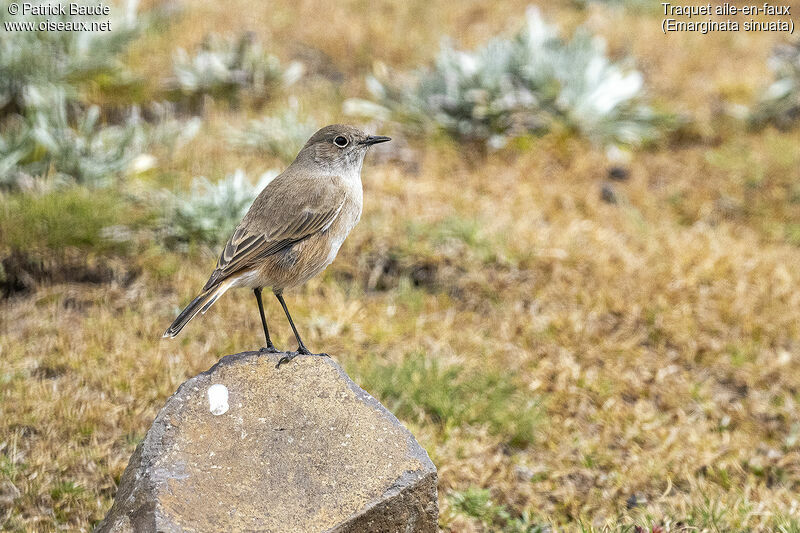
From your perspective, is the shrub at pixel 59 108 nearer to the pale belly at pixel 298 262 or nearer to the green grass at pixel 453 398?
the green grass at pixel 453 398

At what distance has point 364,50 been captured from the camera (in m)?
10.8

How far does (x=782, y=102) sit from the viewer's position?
32.9 ft

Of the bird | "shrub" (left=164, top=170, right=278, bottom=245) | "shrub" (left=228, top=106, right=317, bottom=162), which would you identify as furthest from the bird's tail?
"shrub" (left=228, top=106, right=317, bottom=162)

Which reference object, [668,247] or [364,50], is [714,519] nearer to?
[668,247]

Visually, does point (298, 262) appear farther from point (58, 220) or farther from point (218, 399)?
point (58, 220)

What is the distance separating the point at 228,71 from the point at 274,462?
6.59m

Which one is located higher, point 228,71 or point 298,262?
point 228,71

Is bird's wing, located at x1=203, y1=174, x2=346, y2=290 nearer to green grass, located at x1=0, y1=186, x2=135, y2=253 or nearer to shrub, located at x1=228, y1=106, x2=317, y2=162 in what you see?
green grass, located at x1=0, y1=186, x2=135, y2=253

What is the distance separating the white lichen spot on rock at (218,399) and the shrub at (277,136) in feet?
14.9

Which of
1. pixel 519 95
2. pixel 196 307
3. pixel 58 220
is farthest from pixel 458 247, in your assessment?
pixel 196 307

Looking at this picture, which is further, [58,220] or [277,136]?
[277,136]

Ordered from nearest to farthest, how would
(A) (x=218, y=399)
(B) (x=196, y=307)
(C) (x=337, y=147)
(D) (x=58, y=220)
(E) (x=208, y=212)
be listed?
(A) (x=218, y=399) → (B) (x=196, y=307) → (C) (x=337, y=147) → (D) (x=58, y=220) → (E) (x=208, y=212)

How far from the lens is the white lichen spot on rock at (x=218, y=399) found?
409 cm

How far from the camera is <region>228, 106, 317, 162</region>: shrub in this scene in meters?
8.47
